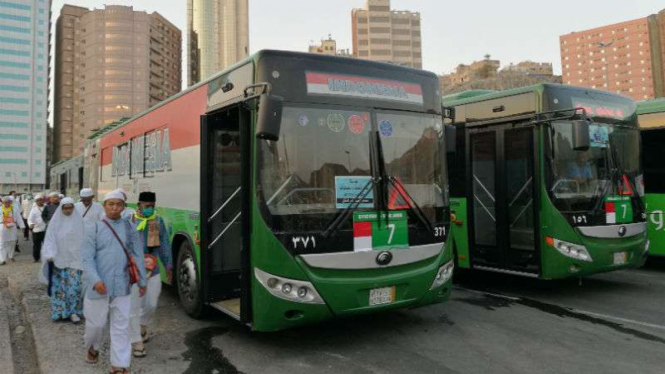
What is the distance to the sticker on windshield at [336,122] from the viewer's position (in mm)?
4938

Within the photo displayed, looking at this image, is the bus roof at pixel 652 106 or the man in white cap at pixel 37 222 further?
the man in white cap at pixel 37 222

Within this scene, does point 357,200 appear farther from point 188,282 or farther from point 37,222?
point 37,222

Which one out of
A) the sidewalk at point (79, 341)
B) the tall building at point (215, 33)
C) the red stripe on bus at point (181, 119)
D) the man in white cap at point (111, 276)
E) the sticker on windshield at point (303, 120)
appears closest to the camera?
the man in white cap at point (111, 276)

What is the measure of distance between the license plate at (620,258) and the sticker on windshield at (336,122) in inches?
198

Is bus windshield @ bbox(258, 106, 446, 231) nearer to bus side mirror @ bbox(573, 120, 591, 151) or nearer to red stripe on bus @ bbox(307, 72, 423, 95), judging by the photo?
red stripe on bus @ bbox(307, 72, 423, 95)

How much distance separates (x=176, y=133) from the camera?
6.78 m

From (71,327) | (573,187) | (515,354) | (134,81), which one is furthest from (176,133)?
(134,81)

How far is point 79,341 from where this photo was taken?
219 inches

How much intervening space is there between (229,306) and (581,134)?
513 centimetres

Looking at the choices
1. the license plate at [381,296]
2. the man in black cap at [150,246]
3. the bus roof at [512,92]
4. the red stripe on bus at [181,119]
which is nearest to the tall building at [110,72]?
A: the red stripe on bus at [181,119]

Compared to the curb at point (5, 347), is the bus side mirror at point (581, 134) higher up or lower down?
higher up

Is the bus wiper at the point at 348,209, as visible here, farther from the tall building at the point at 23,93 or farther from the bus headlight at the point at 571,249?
the tall building at the point at 23,93

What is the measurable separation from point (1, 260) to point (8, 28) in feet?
408

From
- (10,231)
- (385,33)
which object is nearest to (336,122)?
(10,231)
